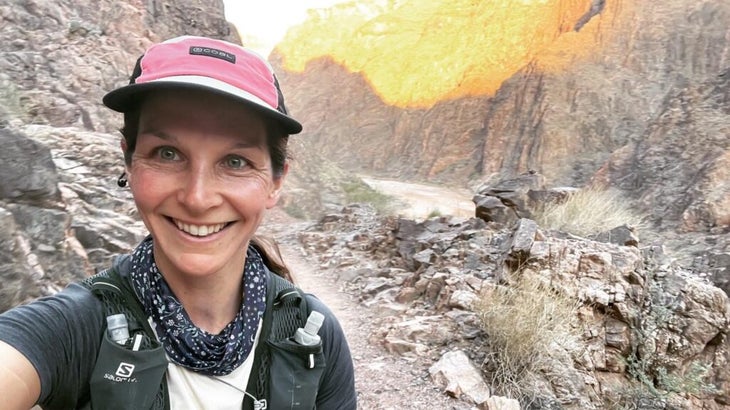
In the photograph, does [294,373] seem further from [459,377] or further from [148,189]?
[459,377]

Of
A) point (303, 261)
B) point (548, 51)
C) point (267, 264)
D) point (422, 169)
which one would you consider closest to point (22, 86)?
point (303, 261)

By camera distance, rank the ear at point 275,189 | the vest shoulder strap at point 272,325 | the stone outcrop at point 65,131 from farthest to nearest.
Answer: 1. the stone outcrop at point 65,131
2. the ear at point 275,189
3. the vest shoulder strap at point 272,325

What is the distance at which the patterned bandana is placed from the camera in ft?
3.77

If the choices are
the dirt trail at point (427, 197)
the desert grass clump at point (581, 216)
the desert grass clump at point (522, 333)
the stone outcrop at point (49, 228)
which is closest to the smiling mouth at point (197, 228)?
the stone outcrop at point (49, 228)

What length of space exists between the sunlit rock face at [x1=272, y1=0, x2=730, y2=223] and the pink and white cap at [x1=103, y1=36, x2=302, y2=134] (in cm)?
2090

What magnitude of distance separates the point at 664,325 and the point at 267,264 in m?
4.92

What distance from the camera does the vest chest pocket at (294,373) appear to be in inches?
47.5

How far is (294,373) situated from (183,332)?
29 centimetres

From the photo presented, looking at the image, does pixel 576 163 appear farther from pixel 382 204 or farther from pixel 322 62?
pixel 322 62

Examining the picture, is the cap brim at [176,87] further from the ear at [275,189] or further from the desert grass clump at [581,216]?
the desert grass clump at [581,216]

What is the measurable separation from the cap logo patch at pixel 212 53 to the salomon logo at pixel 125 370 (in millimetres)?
697

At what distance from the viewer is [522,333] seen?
4074 millimetres

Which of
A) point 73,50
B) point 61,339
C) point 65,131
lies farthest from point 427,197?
point 61,339

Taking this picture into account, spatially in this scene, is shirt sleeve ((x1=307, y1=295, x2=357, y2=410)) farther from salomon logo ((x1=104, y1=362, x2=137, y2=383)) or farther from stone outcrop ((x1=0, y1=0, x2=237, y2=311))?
stone outcrop ((x1=0, y1=0, x2=237, y2=311))
